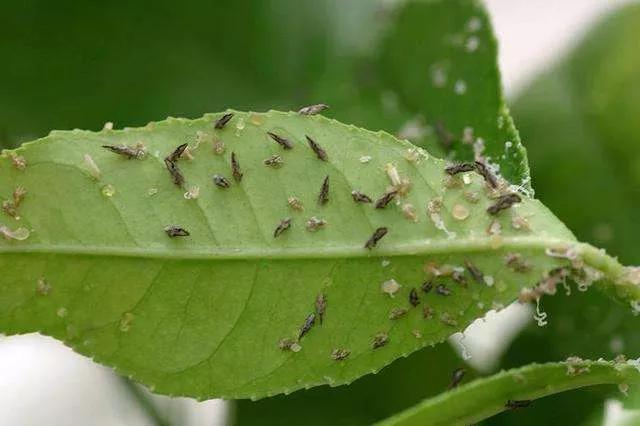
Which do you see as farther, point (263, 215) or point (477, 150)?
point (477, 150)

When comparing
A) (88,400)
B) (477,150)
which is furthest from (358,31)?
(88,400)

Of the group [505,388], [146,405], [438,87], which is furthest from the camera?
[146,405]

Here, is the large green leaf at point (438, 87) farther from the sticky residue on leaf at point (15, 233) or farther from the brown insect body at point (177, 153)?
the sticky residue on leaf at point (15, 233)

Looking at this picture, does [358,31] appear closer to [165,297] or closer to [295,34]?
[295,34]

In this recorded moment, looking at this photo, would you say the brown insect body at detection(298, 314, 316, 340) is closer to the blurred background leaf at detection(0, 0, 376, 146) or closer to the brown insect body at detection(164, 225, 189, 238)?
the brown insect body at detection(164, 225, 189, 238)

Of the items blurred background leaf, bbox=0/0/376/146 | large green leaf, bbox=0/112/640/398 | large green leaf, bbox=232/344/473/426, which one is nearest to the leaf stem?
large green leaf, bbox=232/344/473/426

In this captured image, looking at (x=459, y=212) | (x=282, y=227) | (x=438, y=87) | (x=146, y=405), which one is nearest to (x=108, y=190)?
(x=282, y=227)

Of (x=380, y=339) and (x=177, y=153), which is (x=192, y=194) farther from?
(x=380, y=339)
